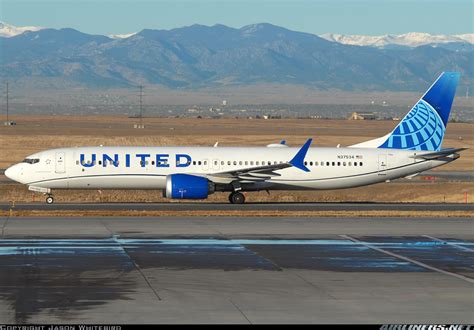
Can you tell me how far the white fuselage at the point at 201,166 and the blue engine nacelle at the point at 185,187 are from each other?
162 cm

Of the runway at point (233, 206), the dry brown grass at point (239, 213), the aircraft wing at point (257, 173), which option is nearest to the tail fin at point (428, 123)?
the runway at point (233, 206)

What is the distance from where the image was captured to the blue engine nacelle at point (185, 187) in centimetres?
5297

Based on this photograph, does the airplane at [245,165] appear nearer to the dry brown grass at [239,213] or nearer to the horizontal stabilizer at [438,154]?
the horizontal stabilizer at [438,154]

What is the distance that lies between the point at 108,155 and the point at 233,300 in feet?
103

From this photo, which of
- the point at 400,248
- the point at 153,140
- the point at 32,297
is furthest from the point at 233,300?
the point at 153,140

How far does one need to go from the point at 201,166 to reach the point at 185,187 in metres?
3.02

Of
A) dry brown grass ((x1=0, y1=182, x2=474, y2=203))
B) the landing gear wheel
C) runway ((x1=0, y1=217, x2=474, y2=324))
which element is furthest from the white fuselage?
runway ((x1=0, y1=217, x2=474, y2=324))

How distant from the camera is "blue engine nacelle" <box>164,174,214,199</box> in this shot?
52969 millimetres

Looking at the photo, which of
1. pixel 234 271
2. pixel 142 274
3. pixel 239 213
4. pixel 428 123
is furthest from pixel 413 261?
pixel 428 123

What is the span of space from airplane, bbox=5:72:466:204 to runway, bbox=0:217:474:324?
34.7 feet

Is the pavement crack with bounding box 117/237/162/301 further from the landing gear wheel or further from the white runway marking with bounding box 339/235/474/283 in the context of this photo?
the landing gear wheel

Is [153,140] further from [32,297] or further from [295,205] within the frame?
[32,297]

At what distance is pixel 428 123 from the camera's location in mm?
58812

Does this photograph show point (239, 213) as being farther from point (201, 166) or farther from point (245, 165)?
point (245, 165)
